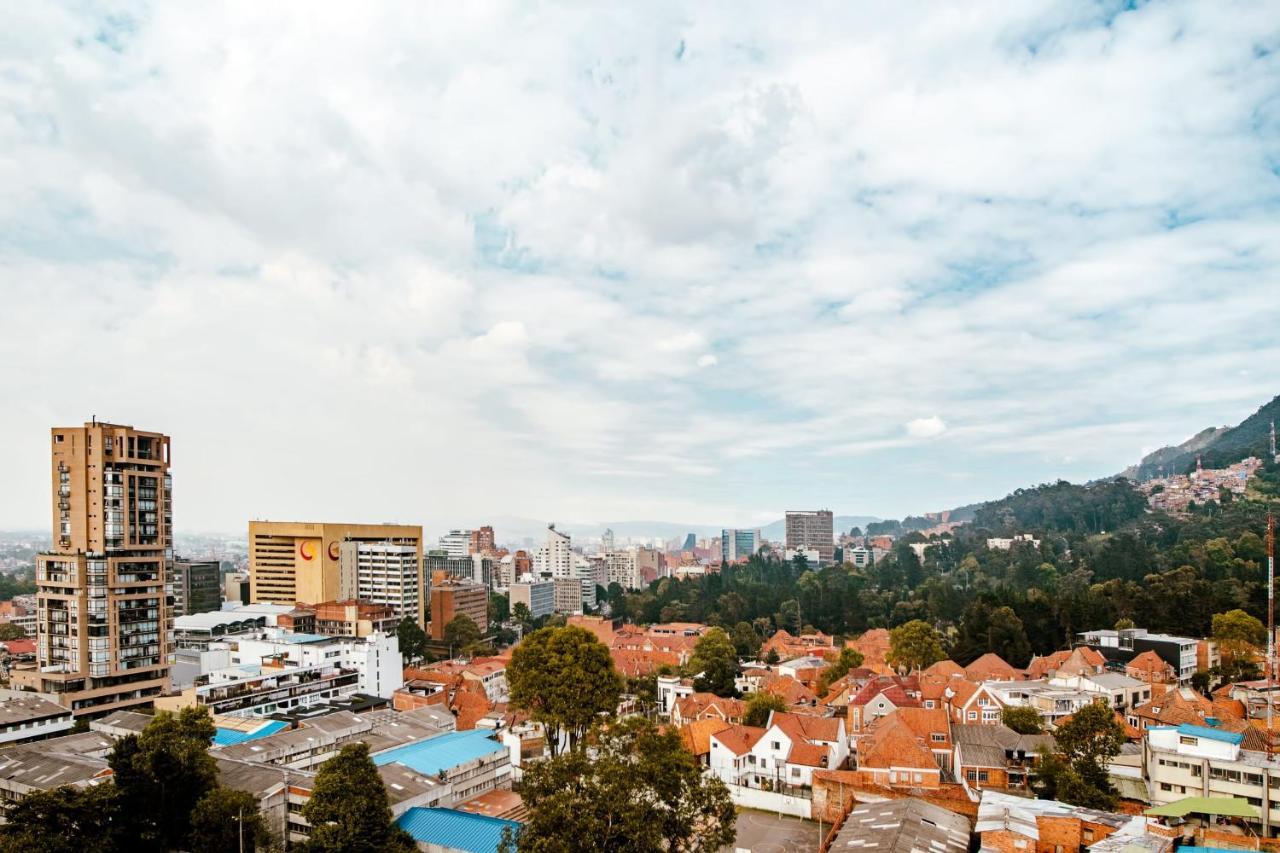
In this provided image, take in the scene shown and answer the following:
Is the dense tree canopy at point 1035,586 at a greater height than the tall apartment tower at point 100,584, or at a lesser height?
lesser

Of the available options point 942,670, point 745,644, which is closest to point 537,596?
point 745,644

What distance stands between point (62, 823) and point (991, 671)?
29960 millimetres

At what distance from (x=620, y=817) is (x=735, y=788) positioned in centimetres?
900

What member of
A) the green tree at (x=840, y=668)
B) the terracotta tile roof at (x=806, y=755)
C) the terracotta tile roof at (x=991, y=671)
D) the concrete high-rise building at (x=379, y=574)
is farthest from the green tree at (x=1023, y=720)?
the concrete high-rise building at (x=379, y=574)

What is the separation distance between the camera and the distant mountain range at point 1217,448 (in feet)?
328

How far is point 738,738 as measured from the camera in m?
22.8

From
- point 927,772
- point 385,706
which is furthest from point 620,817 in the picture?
point 385,706

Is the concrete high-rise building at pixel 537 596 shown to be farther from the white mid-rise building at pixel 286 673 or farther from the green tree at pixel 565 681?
the green tree at pixel 565 681

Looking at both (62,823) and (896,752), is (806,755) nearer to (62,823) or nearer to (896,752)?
(896,752)

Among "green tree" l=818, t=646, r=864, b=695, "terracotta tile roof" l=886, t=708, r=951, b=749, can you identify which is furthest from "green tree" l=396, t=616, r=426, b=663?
"terracotta tile roof" l=886, t=708, r=951, b=749

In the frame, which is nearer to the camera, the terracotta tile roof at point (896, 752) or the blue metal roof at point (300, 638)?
the terracotta tile roof at point (896, 752)

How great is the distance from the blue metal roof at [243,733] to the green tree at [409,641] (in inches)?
737

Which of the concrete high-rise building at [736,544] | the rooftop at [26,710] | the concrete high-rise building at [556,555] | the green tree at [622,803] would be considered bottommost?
the concrete high-rise building at [736,544]

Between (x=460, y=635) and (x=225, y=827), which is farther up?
(x=225, y=827)
